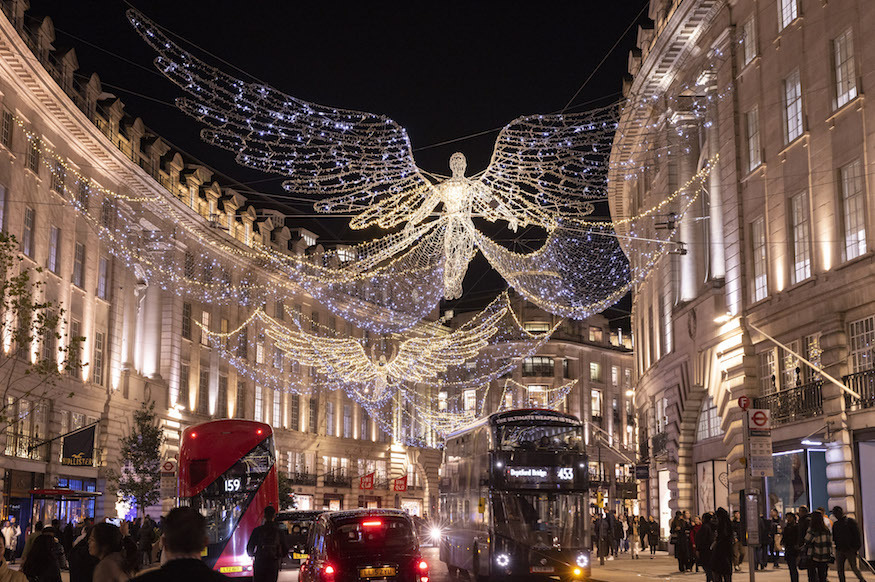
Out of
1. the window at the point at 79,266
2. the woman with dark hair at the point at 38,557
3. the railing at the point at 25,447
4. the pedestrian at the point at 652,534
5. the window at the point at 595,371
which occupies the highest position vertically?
the window at the point at 595,371

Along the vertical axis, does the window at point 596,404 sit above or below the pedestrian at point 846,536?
above

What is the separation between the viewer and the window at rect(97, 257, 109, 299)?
4604cm

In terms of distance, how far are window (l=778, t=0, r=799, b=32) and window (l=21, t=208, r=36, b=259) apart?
25451 millimetres

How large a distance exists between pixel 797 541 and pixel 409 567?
33.4 feet

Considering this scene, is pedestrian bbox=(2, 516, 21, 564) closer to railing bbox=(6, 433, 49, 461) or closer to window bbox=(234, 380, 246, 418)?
railing bbox=(6, 433, 49, 461)

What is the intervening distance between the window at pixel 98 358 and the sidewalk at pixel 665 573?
71.3ft

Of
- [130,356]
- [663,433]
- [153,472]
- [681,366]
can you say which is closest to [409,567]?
[681,366]

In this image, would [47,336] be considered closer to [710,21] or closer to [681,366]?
[681,366]

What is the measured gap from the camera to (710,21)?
3409cm

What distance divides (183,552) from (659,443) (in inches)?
1491

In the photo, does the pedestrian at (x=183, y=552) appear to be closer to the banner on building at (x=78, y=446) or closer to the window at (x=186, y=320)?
the banner on building at (x=78, y=446)

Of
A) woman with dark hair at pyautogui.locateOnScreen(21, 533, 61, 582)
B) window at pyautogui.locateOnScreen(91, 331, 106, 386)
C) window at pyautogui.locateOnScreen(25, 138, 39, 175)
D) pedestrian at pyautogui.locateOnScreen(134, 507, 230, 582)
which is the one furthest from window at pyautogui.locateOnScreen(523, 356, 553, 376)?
pedestrian at pyautogui.locateOnScreen(134, 507, 230, 582)

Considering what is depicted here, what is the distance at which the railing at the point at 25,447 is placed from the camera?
37281 millimetres

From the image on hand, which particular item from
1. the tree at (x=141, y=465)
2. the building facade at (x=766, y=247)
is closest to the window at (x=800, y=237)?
the building facade at (x=766, y=247)
